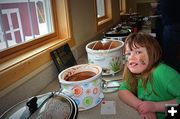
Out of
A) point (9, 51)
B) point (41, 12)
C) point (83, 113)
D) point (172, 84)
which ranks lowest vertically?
point (83, 113)

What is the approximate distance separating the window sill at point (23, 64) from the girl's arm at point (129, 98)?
47cm

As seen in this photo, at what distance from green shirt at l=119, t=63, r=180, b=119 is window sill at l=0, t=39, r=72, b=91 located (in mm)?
541

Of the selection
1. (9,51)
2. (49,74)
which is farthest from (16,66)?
(49,74)

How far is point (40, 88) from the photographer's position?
3.75ft

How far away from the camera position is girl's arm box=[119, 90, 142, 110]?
90 cm

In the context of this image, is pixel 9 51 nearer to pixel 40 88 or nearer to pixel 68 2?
pixel 40 88

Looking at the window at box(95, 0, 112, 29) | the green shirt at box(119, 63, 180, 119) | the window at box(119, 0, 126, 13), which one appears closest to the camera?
the green shirt at box(119, 63, 180, 119)

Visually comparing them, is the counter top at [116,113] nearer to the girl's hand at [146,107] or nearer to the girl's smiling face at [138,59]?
the girl's hand at [146,107]

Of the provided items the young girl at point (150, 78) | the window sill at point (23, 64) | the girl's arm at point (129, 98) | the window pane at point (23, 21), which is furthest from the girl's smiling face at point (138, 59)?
the window pane at point (23, 21)

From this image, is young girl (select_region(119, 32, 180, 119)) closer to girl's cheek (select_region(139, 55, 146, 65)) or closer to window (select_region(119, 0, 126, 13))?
girl's cheek (select_region(139, 55, 146, 65))

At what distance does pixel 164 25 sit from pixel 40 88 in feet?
5.45

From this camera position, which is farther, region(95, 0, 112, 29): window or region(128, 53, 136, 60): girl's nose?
region(95, 0, 112, 29): window

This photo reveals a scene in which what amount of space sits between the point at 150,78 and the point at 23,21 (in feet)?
2.62

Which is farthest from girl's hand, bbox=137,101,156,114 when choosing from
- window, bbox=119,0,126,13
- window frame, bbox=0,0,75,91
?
window, bbox=119,0,126,13
